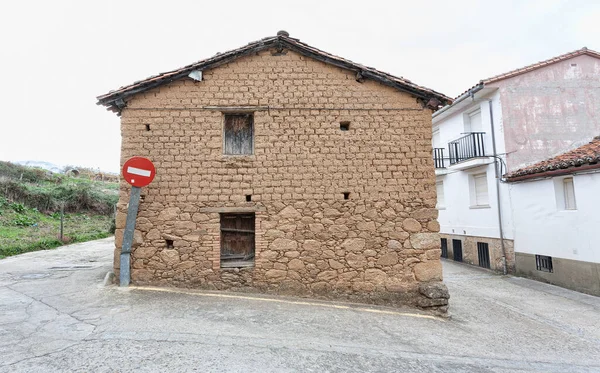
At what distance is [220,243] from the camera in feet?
23.1

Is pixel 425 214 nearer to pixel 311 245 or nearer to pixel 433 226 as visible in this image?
pixel 433 226

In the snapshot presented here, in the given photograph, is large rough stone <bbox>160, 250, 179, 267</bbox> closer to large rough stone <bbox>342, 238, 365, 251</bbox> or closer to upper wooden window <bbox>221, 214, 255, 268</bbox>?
upper wooden window <bbox>221, 214, 255, 268</bbox>

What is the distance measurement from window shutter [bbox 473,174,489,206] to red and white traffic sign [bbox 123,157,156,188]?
12862mm

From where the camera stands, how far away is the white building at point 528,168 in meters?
10.0

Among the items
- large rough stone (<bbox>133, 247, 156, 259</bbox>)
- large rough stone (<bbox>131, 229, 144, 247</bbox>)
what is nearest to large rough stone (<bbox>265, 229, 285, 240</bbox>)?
large rough stone (<bbox>133, 247, 156, 259</bbox>)

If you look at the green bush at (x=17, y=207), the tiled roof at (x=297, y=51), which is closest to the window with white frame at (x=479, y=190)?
the tiled roof at (x=297, y=51)

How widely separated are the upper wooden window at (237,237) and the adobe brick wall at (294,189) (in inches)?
12.8

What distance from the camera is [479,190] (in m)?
14.0

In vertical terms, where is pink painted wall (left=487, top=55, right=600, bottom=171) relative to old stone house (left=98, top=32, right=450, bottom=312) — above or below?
above

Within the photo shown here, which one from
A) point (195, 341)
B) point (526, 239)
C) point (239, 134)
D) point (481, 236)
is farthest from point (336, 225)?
point (481, 236)

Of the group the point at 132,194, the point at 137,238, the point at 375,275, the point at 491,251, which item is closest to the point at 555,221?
the point at 491,251

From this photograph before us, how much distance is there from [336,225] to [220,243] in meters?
2.54

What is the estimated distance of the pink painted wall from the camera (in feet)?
40.1

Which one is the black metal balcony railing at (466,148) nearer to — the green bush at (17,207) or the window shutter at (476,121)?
the window shutter at (476,121)
